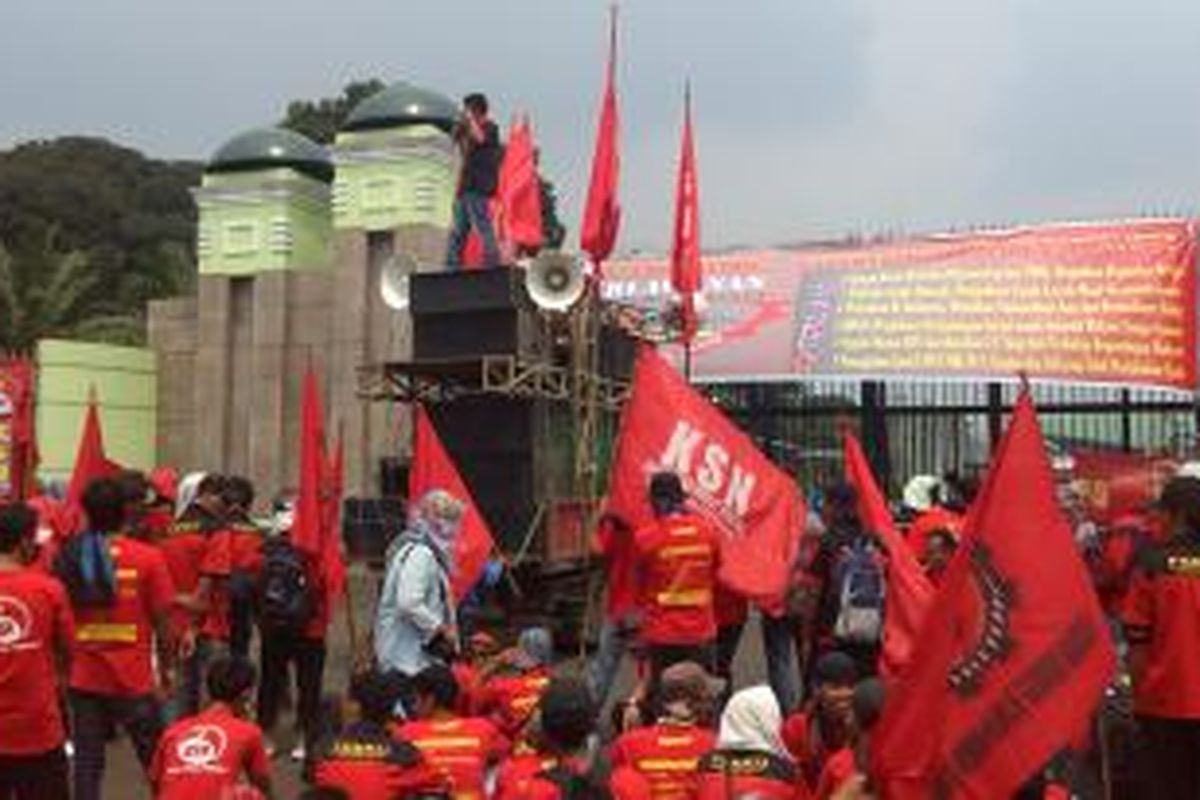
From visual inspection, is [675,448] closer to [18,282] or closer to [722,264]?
[722,264]

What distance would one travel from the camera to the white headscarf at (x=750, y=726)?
5.30 metres

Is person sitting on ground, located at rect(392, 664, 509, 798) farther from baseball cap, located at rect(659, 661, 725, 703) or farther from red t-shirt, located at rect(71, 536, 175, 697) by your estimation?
red t-shirt, located at rect(71, 536, 175, 697)

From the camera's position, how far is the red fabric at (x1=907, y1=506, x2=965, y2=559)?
831cm

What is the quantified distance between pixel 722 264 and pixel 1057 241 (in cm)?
421

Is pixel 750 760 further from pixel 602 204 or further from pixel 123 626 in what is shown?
pixel 602 204

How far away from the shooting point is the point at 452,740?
19.1ft

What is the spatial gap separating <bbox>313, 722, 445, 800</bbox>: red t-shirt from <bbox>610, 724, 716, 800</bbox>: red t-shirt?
62 cm

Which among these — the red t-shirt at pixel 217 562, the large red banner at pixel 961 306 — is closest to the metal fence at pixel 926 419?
the large red banner at pixel 961 306

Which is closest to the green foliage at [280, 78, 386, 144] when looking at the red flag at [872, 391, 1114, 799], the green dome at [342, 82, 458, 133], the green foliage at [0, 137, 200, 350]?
the green foliage at [0, 137, 200, 350]

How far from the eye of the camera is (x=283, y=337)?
20781 millimetres

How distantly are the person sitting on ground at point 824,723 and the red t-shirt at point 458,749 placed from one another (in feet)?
3.45

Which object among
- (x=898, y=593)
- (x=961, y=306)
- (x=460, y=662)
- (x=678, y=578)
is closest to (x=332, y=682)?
(x=460, y=662)

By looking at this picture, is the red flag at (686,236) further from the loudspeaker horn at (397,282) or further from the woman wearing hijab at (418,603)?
the woman wearing hijab at (418,603)

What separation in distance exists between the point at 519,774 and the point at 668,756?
47 cm
